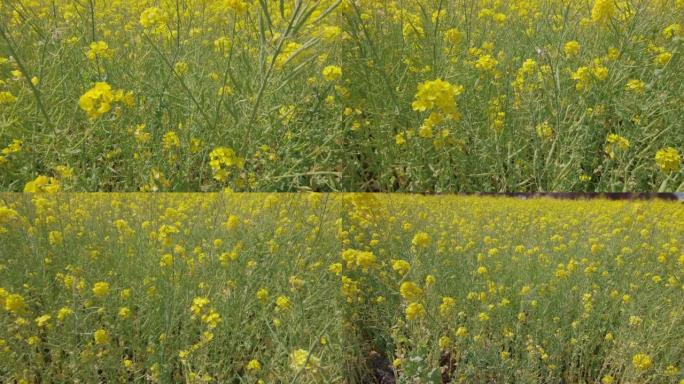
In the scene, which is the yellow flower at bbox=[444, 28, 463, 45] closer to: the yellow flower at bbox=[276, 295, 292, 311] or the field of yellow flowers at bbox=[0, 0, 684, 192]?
the field of yellow flowers at bbox=[0, 0, 684, 192]

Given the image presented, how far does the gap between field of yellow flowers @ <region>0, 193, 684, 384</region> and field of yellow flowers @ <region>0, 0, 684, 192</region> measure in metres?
0.17

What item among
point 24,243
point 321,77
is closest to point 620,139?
point 321,77

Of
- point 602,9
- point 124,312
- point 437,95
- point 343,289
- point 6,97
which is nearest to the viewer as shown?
point 437,95

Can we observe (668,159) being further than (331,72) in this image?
No

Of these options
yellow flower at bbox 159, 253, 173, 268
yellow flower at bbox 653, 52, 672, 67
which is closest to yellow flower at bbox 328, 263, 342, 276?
yellow flower at bbox 159, 253, 173, 268

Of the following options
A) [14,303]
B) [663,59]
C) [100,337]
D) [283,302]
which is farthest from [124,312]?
[663,59]

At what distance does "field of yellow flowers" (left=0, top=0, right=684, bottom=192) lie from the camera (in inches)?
72.9

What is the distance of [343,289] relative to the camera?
213 cm

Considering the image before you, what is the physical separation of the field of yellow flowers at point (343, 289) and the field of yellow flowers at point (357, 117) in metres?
0.17

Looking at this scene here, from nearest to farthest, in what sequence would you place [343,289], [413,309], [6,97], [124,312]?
[413,309] → [124,312] → [6,97] → [343,289]

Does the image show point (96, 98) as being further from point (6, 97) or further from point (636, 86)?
point (636, 86)

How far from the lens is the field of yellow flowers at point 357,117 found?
1852mm

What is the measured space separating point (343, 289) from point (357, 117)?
0.67 metres

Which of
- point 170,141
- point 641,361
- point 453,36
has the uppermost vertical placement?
point 453,36
